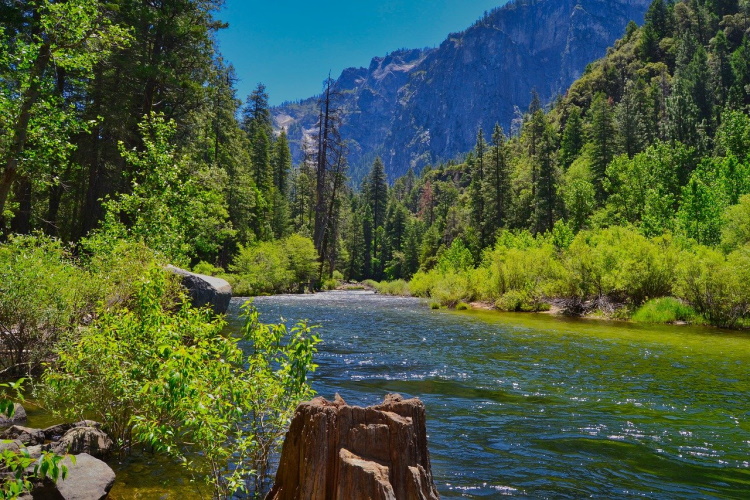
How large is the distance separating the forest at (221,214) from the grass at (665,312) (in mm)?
86

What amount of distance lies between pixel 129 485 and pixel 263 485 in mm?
1474

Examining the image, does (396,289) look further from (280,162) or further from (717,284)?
(717,284)

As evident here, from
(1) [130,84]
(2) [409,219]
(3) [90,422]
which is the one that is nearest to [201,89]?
(1) [130,84]

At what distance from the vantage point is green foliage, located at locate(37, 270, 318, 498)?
3832mm

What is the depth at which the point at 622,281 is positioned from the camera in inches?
944

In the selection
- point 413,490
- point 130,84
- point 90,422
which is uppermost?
→ point 130,84

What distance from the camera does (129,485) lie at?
4.98 metres

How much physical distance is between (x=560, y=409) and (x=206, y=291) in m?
10.3

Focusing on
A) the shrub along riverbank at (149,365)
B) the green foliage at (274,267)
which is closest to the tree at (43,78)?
the shrub along riverbank at (149,365)

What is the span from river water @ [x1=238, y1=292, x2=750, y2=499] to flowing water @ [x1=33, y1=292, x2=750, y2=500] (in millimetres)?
25

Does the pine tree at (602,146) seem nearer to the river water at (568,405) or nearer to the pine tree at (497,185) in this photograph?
the pine tree at (497,185)

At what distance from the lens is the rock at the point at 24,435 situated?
5.05 m

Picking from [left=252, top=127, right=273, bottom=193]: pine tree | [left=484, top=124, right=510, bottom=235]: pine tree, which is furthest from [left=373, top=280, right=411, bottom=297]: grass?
[left=252, top=127, right=273, bottom=193]: pine tree

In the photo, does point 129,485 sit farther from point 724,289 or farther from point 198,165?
point 724,289
